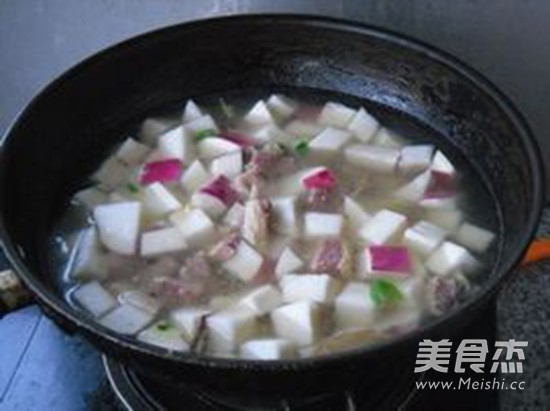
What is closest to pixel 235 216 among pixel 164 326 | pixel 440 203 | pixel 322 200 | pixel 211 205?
pixel 211 205

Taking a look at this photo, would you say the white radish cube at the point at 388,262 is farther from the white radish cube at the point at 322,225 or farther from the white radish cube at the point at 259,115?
the white radish cube at the point at 259,115

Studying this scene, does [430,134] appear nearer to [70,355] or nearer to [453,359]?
[453,359]

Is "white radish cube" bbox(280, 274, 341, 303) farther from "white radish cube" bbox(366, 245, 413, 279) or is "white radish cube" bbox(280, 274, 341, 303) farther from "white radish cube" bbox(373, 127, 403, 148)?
"white radish cube" bbox(373, 127, 403, 148)

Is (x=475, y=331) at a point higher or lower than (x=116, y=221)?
lower

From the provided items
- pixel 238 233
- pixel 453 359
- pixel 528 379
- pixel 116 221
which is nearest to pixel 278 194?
pixel 238 233

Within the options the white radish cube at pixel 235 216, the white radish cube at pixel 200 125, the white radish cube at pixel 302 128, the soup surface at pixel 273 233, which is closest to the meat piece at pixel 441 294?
the soup surface at pixel 273 233

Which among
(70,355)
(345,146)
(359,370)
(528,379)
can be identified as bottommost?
(528,379)
